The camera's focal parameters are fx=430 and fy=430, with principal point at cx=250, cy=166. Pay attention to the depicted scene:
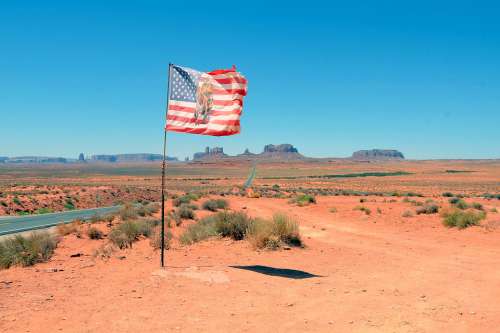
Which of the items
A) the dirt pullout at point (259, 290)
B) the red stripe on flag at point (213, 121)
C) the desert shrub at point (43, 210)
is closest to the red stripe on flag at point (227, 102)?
the red stripe on flag at point (213, 121)

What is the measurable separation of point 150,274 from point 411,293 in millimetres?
5732

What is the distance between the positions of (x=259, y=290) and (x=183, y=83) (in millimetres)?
5104

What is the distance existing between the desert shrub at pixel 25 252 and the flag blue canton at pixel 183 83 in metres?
6.12

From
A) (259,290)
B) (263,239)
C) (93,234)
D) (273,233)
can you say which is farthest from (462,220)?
(93,234)

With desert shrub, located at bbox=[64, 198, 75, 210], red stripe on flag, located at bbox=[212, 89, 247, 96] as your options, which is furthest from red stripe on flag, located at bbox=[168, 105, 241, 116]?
desert shrub, located at bbox=[64, 198, 75, 210]

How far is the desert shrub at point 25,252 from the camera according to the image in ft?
37.6

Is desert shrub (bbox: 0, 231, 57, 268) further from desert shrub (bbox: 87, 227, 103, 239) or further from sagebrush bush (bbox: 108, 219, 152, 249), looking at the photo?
desert shrub (bbox: 87, 227, 103, 239)

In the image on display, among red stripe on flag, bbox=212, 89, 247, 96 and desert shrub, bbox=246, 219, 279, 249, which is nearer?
red stripe on flag, bbox=212, 89, 247, 96

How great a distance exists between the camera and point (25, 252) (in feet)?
39.3

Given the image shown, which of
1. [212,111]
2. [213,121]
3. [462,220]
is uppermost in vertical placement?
[212,111]

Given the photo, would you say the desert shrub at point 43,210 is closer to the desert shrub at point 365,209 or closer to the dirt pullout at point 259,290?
the dirt pullout at point 259,290

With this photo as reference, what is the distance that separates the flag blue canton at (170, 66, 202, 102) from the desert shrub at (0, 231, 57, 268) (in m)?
6.12

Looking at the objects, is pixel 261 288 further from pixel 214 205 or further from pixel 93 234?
pixel 214 205

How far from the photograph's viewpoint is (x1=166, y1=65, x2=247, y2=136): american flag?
33.2 ft
